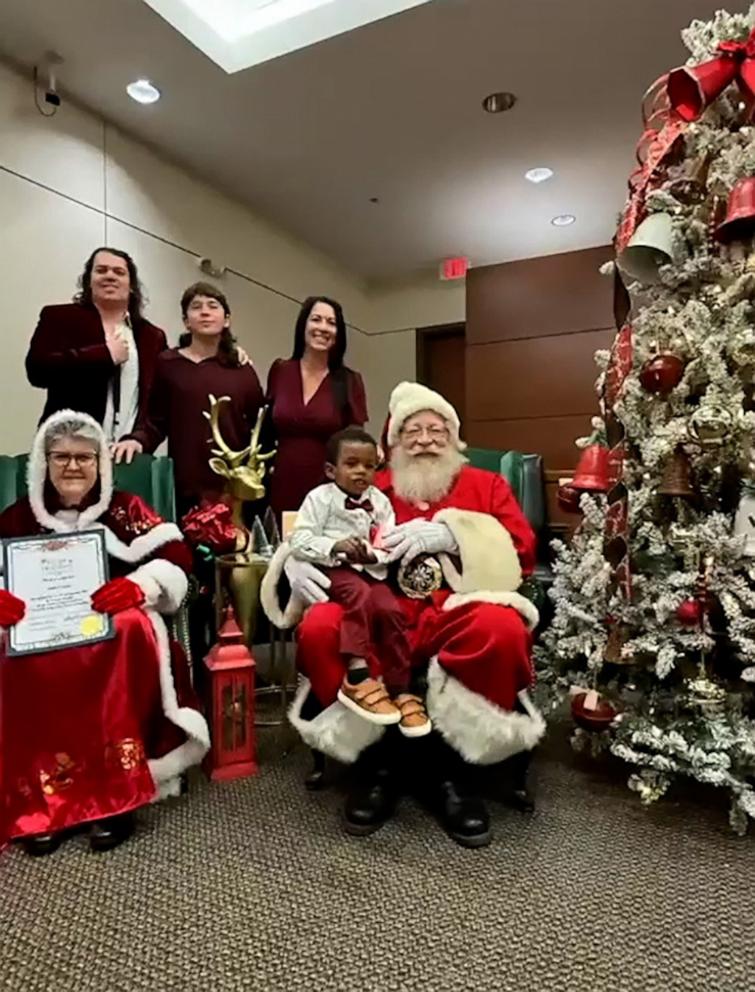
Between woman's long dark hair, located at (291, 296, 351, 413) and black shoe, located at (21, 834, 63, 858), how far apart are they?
1722 mm

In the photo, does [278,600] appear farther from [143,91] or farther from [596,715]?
[143,91]

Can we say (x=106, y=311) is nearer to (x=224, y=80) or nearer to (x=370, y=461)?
(x=370, y=461)

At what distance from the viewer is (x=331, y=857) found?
1.55 m

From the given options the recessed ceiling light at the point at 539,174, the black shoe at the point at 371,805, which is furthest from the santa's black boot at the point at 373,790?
the recessed ceiling light at the point at 539,174

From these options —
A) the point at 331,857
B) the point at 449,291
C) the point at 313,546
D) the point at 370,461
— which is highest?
the point at 449,291

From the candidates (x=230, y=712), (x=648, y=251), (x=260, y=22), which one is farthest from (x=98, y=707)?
(x=260, y=22)

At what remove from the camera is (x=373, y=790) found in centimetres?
171

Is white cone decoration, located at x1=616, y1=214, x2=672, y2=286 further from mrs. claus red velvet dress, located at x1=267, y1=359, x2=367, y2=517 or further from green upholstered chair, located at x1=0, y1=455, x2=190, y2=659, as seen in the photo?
green upholstered chair, located at x1=0, y1=455, x2=190, y2=659

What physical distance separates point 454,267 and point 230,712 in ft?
15.6

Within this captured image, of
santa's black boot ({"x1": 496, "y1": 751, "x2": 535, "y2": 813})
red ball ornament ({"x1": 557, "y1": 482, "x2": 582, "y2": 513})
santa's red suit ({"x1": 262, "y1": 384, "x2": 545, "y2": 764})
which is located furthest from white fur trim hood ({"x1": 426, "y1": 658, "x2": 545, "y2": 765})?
red ball ornament ({"x1": 557, "y1": 482, "x2": 582, "y2": 513})

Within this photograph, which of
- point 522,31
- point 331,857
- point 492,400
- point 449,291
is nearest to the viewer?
point 331,857

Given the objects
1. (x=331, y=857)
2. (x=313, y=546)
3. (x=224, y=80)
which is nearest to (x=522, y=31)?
(x=224, y=80)

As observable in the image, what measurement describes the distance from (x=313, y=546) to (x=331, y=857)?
0.73 meters

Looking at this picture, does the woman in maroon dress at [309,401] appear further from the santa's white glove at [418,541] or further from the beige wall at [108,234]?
the beige wall at [108,234]
